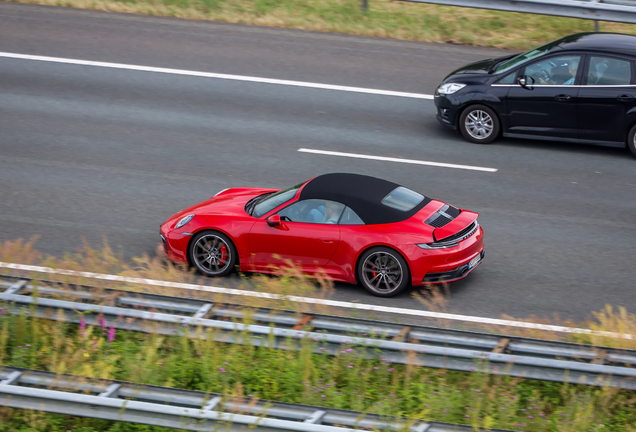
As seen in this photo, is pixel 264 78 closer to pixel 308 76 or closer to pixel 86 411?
pixel 308 76

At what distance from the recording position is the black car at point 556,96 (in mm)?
13039

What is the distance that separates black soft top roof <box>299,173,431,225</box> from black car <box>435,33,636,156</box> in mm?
4721

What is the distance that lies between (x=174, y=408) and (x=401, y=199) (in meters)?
4.51

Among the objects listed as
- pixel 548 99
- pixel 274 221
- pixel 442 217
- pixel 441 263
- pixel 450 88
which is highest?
pixel 450 88

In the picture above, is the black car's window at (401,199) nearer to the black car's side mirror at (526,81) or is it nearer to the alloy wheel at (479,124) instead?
the alloy wheel at (479,124)

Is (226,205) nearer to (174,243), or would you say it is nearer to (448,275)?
(174,243)

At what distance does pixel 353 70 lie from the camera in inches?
660

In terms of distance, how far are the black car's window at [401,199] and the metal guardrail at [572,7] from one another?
10.2m

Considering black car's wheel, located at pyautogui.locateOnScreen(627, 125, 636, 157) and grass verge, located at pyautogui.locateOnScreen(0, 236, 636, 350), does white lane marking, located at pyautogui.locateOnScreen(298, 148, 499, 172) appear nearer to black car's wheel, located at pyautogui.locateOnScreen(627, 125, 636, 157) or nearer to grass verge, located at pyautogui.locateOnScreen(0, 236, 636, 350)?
black car's wheel, located at pyautogui.locateOnScreen(627, 125, 636, 157)

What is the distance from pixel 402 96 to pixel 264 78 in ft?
9.95

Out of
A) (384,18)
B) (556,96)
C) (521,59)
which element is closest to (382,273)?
(556,96)

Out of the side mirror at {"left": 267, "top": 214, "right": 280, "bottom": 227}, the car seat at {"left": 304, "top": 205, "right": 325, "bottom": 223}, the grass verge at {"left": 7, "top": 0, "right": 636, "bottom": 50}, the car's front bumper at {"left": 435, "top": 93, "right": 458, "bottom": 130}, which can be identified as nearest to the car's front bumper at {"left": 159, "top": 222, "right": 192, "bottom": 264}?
the side mirror at {"left": 267, "top": 214, "right": 280, "bottom": 227}

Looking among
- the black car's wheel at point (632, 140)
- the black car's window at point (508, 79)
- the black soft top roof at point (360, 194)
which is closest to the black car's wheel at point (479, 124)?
the black car's window at point (508, 79)

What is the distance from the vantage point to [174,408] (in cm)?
575
